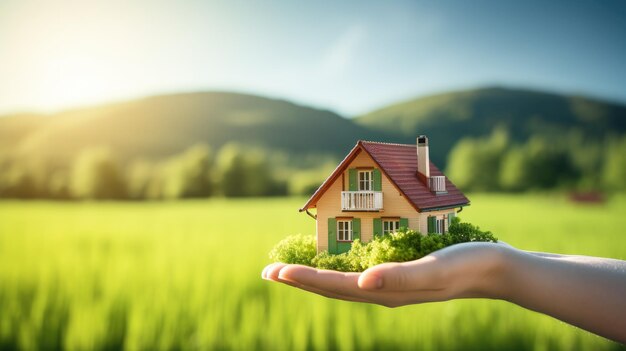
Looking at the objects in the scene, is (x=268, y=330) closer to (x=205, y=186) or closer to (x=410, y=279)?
(x=205, y=186)

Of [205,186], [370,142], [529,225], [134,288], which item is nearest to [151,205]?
[134,288]

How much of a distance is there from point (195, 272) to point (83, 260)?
10.0 feet

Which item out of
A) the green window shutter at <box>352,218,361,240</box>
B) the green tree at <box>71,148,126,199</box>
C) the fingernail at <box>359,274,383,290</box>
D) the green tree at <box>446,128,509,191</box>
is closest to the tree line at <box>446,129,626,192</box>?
the green tree at <box>446,128,509,191</box>

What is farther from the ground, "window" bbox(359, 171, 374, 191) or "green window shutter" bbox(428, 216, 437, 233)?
"window" bbox(359, 171, 374, 191)

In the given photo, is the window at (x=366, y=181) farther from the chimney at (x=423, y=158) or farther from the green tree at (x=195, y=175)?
the green tree at (x=195, y=175)

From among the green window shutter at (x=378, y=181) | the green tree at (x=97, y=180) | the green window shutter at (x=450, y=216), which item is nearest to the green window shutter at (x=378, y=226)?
the green window shutter at (x=378, y=181)

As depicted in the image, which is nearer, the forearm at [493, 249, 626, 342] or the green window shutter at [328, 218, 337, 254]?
the forearm at [493, 249, 626, 342]

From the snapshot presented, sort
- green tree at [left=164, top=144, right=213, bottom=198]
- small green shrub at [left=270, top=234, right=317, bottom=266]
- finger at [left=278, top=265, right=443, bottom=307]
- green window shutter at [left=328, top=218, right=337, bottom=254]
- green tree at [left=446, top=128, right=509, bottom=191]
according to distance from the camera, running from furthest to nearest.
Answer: green tree at [left=164, top=144, right=213, bottom=198] < green tree at [left=446, top=128, right=509, bottom=191] < small green shrub at [left=270, top=234, right=317, bottom=266] < green window shutter at [left=328, top=218, right=337, bottom=254] < finger at [left=278, top=265, right=443, bottom=307]

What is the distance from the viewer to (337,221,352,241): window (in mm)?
3865

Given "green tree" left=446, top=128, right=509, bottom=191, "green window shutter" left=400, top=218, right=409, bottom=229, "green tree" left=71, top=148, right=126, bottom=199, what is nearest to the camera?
A: "green window shutter" left=400, top=218, right=409, bottom=229

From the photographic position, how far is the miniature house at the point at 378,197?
3736 mm

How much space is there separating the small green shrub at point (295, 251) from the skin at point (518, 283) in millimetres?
455

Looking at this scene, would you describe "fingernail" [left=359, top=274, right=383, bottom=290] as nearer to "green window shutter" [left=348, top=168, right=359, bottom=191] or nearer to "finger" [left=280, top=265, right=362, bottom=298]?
"finger" [left=280, top=265, right=362, bottom=298]

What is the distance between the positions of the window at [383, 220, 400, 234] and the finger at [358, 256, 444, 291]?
67cm
